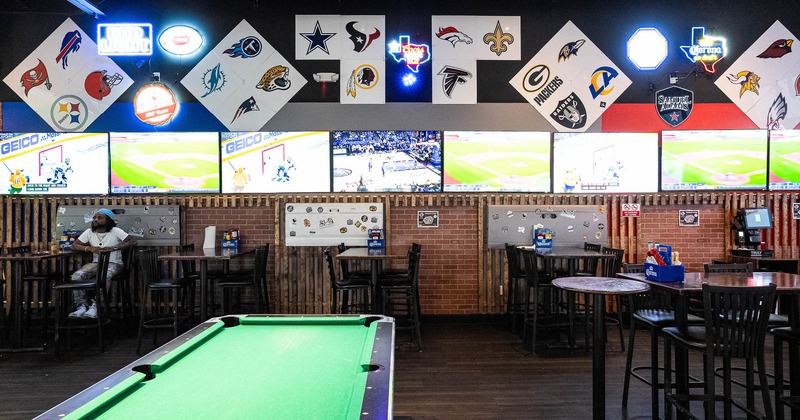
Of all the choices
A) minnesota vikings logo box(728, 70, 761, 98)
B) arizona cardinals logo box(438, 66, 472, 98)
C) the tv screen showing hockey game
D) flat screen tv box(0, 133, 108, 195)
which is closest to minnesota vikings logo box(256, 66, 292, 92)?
arizona cardinals logo box(438, 66, 472, 98)

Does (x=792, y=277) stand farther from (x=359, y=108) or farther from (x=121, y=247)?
(x=121, y=247)

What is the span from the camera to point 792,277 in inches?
142

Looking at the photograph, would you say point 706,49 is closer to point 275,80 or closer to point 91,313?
point 275,80

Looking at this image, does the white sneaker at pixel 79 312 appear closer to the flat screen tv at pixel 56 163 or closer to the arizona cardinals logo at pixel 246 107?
the flat screen tv at pixel 56 163

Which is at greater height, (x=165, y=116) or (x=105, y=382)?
(x=165, y=116)

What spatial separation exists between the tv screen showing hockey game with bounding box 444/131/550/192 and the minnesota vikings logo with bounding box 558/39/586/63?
1.35 meters

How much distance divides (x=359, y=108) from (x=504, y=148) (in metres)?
2.11

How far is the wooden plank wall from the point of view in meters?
6.68

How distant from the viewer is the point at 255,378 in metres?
2.00

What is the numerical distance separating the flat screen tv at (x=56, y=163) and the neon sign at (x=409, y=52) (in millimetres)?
4189

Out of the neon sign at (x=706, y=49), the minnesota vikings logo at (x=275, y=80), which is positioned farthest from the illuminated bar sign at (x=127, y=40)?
the neon sign at (x=706, y=49)

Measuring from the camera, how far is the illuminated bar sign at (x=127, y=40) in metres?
6.46

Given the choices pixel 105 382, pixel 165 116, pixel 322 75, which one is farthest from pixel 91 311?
pixel 105 382

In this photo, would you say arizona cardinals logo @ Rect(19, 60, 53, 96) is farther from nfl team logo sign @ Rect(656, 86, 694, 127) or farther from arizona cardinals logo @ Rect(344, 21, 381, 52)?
nfl team logo sign @ Rect(656, 86, 694, 127)
